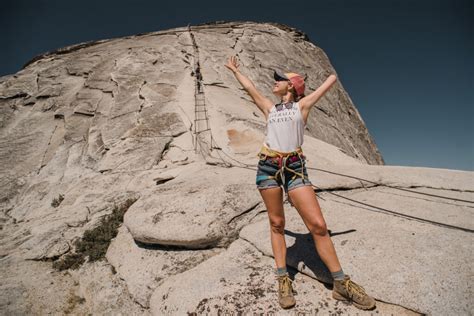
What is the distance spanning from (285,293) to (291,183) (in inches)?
56.9

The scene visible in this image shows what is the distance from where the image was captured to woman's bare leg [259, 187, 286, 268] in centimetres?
371

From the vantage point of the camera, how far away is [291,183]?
3674mm

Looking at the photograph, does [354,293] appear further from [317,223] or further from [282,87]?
[282,87]

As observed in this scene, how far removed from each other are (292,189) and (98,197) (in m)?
6.99

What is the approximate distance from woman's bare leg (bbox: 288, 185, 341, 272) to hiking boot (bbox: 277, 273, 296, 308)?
0.66 metres

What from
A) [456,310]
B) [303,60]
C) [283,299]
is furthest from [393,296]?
[303,60]

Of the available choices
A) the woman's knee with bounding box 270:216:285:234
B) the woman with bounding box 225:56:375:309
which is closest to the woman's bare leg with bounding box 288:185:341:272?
the woman with bounding box 225:56:375:309

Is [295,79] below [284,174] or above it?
above

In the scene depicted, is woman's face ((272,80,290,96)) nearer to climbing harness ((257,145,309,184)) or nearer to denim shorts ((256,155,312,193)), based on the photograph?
climbing harness ((257,145,309,184))

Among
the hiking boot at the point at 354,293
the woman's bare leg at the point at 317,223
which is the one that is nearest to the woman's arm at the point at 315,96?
the woman's bare leg at the point at 317,223

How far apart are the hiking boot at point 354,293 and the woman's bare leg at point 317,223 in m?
0.24

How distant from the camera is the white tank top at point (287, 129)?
12.2ft

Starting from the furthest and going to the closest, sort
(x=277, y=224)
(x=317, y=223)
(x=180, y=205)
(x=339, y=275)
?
(x=180, y=205) < (x=277, y=224) < (x=339, y=275) < (x=317, y=223)

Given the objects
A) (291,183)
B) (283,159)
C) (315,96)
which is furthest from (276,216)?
(315,96)
